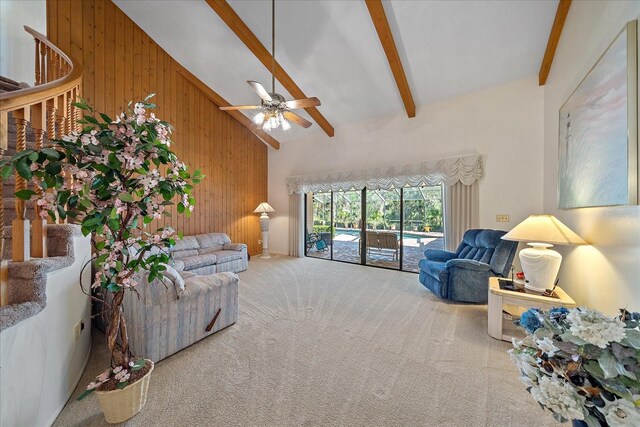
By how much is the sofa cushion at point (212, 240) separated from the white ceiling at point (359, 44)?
3114mm

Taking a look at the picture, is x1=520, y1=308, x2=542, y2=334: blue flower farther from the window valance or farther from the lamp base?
the window valance

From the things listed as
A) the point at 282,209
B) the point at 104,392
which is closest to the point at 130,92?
the point at 282,209

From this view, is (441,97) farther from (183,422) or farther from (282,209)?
(183,422)

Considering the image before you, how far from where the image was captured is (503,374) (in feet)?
6.23

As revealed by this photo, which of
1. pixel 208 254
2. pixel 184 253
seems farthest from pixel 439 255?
pixel 184 253

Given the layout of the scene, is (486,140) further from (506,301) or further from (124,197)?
(124,197)

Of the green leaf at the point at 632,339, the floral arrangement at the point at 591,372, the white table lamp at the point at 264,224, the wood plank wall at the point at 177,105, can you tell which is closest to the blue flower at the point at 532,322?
the floral arrangement at the point at 591,372

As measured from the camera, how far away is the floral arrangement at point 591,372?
72cm

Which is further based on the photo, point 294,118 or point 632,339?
point 294,118

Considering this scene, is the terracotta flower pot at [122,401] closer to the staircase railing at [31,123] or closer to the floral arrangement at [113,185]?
the floral arrangement at [113,185]

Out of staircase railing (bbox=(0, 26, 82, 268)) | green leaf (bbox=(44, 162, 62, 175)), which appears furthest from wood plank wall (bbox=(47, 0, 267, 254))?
green leaf (bbox=(44, 162, 62, 175))

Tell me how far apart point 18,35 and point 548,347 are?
6014mm

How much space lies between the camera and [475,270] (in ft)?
10.5

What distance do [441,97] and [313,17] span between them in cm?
260
